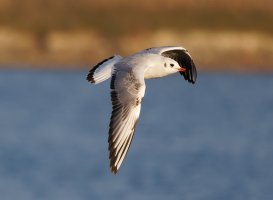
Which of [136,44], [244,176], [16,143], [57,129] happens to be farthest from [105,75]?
[136,44]

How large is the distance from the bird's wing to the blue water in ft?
14.2

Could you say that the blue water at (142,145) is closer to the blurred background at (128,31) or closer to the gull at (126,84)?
the blurred background at (128,31)

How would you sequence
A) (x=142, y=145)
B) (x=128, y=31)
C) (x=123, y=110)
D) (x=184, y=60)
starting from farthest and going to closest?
(x=128, y=31), (x=142, y=145), (x=184, y=60), (x=123, y=110)

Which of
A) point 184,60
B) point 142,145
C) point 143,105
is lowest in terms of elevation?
point 143,105

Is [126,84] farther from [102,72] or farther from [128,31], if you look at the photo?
[128,31]

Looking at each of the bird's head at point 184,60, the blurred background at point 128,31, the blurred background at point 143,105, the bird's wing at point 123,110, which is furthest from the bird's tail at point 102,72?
the blurred background at point 128,31

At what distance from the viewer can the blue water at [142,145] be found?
14586 mm

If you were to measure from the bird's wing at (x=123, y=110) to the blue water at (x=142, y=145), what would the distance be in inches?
170

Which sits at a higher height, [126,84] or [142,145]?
[126,84]

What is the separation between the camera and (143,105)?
76.2 ft

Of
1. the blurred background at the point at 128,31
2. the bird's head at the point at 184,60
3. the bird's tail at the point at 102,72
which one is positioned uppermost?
the bird's tail at the point at 102,72

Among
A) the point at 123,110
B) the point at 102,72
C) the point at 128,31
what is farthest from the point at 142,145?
the point at 128,31

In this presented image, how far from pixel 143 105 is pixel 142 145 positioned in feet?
17.0

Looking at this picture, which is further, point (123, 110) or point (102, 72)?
point (102, 72)
